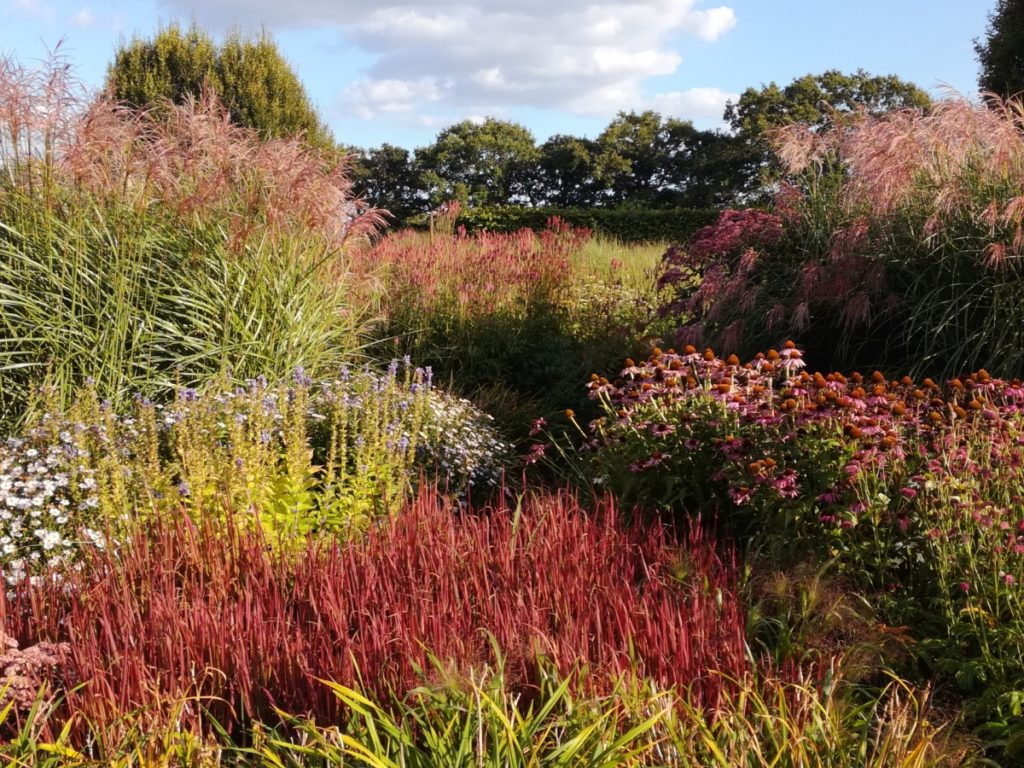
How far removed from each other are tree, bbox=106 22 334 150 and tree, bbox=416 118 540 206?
14.0 meters

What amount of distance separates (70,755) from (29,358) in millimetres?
3520

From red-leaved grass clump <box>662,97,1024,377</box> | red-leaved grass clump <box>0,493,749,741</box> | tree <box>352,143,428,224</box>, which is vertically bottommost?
red-leaved grass clump <box>0,493,749,741</box>

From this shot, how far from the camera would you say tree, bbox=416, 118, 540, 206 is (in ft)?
119

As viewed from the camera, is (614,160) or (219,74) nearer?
(219,74)

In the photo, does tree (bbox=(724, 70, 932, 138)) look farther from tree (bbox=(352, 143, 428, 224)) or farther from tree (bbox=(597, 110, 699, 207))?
tree (bbox=(352, 143, 428, 224))

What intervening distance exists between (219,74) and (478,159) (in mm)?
16298

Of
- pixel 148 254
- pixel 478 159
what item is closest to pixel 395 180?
pixel 478 159

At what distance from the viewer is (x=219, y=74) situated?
72.0ft

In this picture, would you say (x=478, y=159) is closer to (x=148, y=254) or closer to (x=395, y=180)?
(x=395, y=180)

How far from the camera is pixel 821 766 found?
2.01 m

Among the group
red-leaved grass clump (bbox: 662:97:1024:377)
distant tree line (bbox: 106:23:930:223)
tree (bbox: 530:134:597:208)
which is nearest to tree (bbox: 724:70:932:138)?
distant tree line (bbox: 106:23:930:223)

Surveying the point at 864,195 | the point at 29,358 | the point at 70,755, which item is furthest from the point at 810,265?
the point at 70,755

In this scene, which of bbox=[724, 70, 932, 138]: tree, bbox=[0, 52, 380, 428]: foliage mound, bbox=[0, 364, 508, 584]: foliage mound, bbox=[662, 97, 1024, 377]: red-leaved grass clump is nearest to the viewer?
bbox=[0, 364, 508, 584]: foliage mound

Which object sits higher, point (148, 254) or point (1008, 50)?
point (1008, 50)
